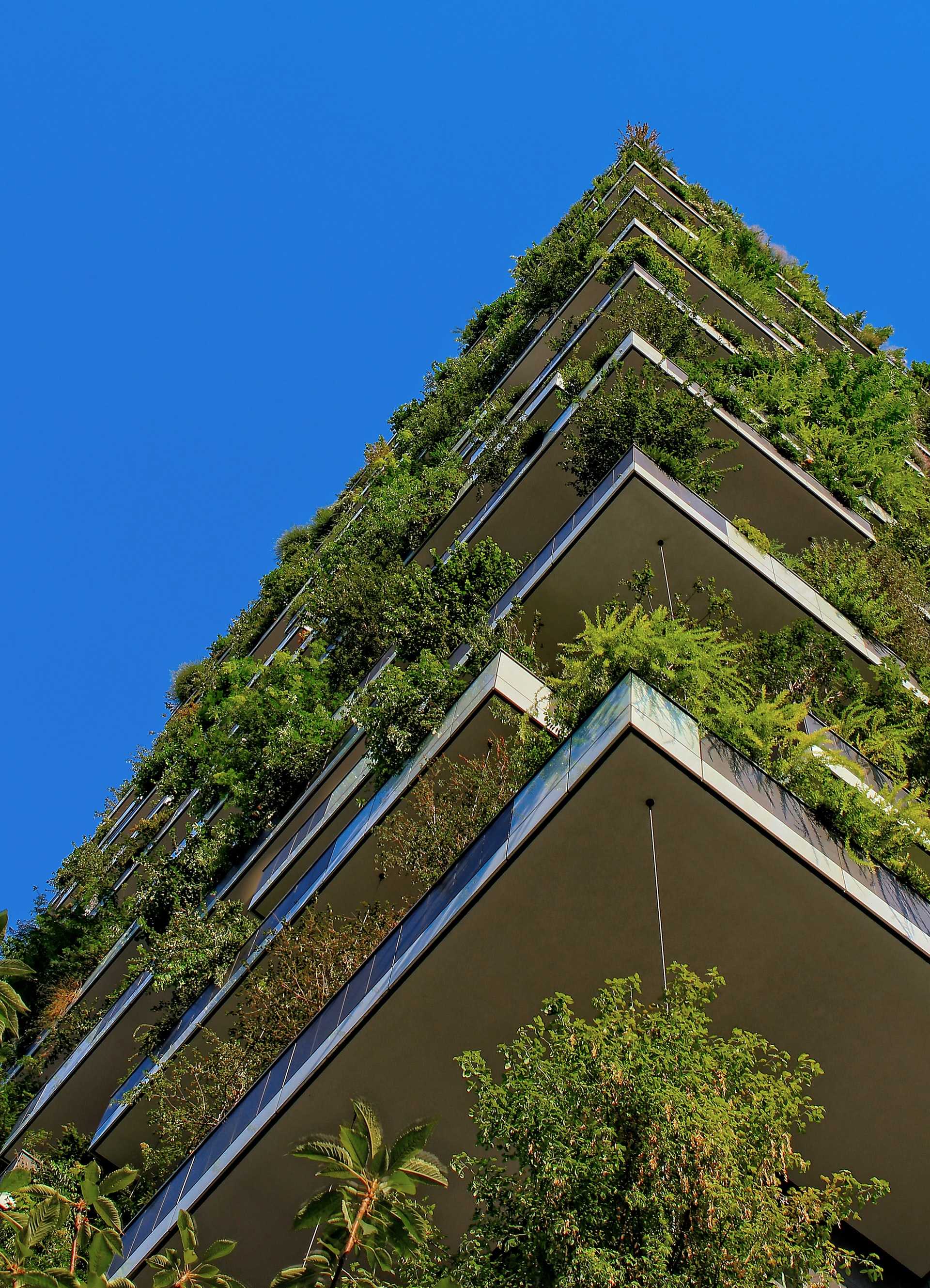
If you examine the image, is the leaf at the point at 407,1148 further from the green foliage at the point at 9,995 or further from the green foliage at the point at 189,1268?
the green foliage at the point at 9,995

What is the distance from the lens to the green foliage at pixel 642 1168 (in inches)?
237

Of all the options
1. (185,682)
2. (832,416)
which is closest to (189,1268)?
(832,416)

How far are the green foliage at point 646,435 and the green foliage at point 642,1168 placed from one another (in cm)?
1060

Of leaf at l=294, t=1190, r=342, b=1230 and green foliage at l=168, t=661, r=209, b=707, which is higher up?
green foliage at l=168, t=661, r=209, b=707

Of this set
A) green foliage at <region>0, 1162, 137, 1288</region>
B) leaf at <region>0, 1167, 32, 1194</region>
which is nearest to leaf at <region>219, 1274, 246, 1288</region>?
green foliage at <region>0, 1162, 137, 1288</region>

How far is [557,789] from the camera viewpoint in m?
9.23

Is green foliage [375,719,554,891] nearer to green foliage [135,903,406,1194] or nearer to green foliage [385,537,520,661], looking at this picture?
green foliage [135,903,406,1194]

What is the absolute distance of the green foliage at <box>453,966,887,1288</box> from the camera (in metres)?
6.03

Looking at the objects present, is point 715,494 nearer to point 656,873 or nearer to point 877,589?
point 877,589

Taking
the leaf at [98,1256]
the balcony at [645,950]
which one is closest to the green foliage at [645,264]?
the balcony at [645,950]

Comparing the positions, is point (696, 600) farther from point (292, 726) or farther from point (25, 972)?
point (25, 972)

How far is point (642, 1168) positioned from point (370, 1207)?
2166 mm

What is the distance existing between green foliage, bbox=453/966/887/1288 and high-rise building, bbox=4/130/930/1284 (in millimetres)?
2200

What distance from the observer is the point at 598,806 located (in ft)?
30.0
